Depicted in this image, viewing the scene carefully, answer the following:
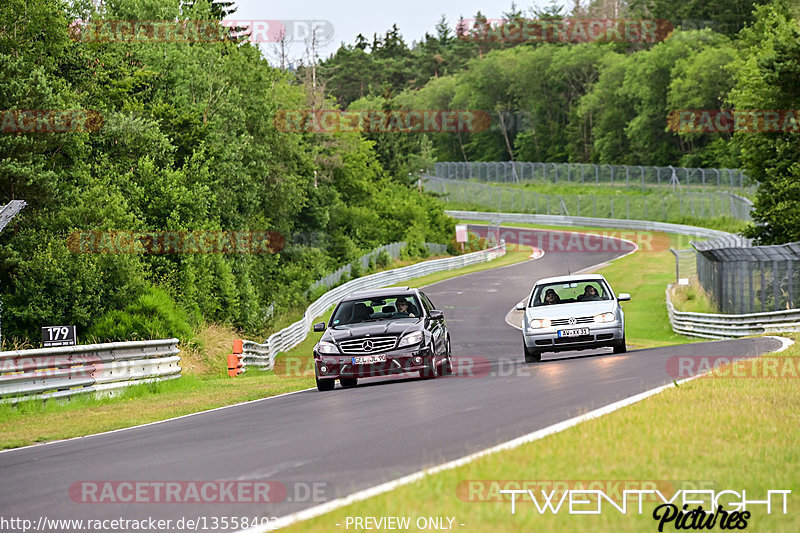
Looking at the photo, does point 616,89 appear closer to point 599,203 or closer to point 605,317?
point 599,203

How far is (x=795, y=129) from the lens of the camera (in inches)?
1818

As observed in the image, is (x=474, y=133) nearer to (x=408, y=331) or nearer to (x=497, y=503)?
(x=408, y=331)

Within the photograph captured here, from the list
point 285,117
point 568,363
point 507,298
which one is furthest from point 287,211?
point 568,363

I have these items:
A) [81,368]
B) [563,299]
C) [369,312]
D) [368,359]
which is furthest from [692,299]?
[81,368]

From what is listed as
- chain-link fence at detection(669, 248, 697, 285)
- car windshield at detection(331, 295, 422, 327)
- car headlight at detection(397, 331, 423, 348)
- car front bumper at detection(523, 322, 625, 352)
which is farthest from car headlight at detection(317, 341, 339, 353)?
chain-link fence at detection(669, 248, 697, 285)

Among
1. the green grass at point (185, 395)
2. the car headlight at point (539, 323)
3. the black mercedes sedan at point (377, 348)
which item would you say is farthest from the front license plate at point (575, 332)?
the green grass at point (185, 395)

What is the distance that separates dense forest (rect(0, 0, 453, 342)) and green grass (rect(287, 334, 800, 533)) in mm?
21398

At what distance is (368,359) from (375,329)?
0.52 metres

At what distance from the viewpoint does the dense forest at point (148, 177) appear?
2958 centimetres

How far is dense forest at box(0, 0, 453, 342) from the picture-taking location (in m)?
29.6

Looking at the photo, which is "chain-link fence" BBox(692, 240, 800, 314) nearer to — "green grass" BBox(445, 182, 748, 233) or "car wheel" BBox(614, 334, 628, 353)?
"car wheel" BBox(614, 334, 628, 353)

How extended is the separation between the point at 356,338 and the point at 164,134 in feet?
91.9

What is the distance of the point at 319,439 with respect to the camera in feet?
31.9

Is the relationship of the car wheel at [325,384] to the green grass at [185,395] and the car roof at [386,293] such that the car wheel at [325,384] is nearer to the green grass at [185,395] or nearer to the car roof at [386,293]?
the green grass at [185,395]
